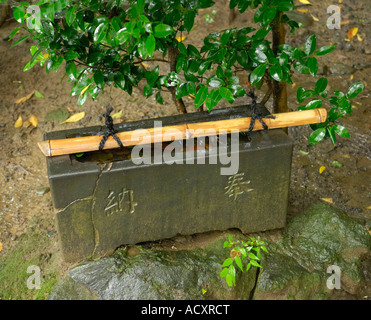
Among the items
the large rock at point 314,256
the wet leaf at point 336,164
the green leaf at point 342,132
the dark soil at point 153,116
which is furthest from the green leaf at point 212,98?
the wet leaf at point 336,164

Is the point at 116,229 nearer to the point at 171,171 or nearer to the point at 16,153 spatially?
the point at 171,171

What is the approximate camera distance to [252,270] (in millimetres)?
3613

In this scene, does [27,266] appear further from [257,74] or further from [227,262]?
[257,74]

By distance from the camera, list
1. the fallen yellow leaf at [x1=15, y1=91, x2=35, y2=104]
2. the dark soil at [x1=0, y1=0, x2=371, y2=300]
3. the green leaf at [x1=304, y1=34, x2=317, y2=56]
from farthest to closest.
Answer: the fallen yellow leaf at [x1=15, y1=91, x2=35, y2=104] < the dark soil at [x1=0, y1=0, x2=371, y2=300] < the green leaf at [x1=304, y1=34, x2=317, y2=56]

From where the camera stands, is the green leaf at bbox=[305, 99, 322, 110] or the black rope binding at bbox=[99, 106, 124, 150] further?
the green leaf at bbox=[305, 99, 322, 110]

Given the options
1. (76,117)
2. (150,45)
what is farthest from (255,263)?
(76,117)

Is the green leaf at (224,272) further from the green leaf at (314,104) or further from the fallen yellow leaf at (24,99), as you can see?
the fallen yellow leaf at (24,99)

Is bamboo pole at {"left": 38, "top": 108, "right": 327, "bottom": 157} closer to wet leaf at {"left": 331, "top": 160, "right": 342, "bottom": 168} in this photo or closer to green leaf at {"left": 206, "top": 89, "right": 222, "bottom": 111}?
green leaf at {"left": 206, "top": 89, "right": 222, "bottom": 111}

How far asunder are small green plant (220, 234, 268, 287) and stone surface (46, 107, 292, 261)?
0.44 feet

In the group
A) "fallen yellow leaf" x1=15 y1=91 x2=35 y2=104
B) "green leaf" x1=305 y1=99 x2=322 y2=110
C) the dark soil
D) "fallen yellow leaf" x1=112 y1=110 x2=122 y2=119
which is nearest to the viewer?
"green leaf" x1=305 y1=99 x2=322 y2=110

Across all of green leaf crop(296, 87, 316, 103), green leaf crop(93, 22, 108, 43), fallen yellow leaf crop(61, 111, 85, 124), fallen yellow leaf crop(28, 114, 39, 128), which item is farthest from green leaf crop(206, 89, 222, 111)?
fallen yellow leaf crop(28, 114, 39, 128)

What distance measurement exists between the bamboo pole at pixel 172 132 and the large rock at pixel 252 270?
824mm

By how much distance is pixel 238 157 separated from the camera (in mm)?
3396

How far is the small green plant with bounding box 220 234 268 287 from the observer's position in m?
3.35
